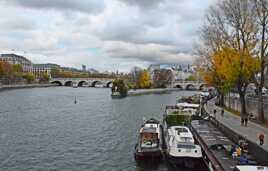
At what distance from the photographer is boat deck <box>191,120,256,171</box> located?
2220 cm

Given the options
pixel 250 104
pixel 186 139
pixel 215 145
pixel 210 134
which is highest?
pixel 250 104

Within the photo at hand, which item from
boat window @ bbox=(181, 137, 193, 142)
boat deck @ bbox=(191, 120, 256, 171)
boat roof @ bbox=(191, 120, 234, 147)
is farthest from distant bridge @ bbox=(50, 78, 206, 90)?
boat window @ bbox=(181, 137, 193, 142)

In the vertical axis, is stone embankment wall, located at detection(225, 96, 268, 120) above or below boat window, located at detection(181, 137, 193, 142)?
above

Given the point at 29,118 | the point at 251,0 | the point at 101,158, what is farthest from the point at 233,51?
the point at 29,118

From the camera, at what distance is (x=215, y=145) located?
2627 centimetres

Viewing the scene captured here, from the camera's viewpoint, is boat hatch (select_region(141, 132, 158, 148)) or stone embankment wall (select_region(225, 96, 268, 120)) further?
stone embankment wall (select_region(225, 96, 268, 120))

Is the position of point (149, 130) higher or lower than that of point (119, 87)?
lower

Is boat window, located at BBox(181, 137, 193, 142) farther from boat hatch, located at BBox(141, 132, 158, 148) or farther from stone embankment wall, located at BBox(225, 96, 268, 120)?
stone embankment wall, located at BBox(225, 96, 268, 120)

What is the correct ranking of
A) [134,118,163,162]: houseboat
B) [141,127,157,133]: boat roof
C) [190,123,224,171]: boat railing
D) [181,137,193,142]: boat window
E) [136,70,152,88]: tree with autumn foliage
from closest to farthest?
[190,123,224,171]: boat railing < [181,137,193,142]: boat window < [134,118,163,162]: houseboat < [141,127,157,133]: boat roof < [136,70,152,88]: tree with autumn foliage

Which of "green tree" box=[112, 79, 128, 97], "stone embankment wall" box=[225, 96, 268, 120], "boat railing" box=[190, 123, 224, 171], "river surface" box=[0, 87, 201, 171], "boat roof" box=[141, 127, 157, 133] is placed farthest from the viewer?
"green tree" box=[112, 79, 128, 97]

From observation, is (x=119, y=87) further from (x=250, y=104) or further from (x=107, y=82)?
(x=107, y=82)

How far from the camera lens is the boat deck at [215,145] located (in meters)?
22.2

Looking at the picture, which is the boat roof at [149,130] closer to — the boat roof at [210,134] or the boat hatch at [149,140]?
the boat hatch at [149,140]

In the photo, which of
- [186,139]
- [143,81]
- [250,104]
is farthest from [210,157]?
[143,81]
